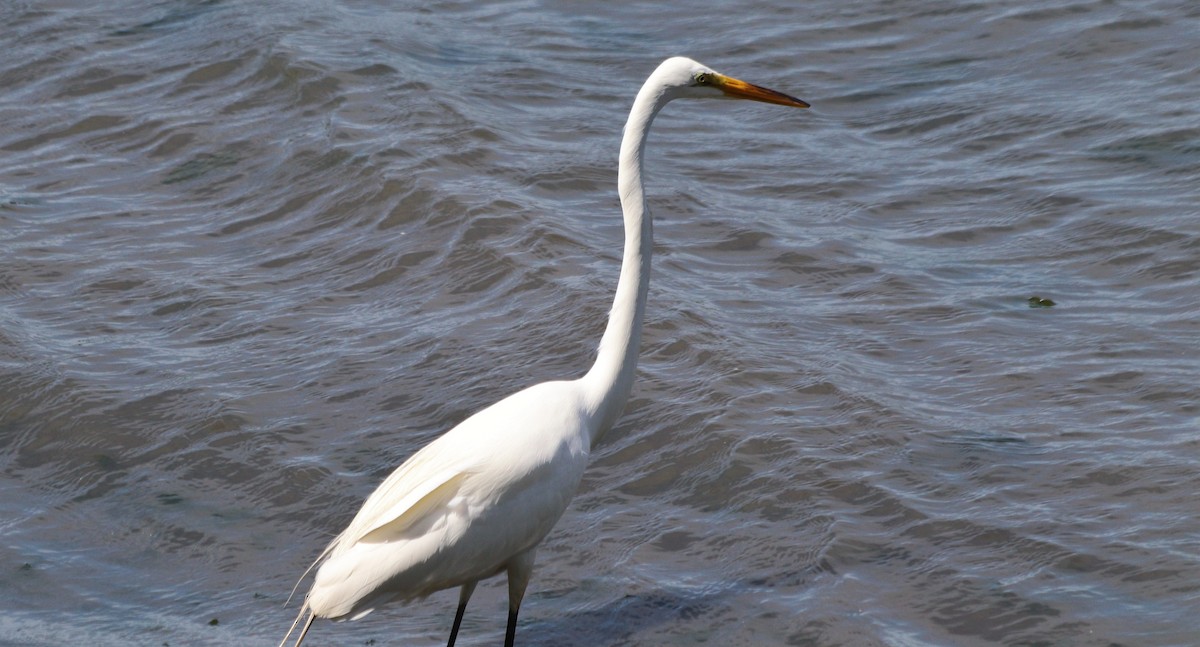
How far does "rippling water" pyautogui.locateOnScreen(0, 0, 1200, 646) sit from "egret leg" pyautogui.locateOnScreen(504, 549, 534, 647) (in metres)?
0.28

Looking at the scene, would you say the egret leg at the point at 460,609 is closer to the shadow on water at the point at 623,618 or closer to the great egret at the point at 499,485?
the great egret at the point at 499,485

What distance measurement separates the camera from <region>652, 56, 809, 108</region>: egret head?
4.16 metres

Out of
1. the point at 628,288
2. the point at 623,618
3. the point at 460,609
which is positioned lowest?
the point at 623,618

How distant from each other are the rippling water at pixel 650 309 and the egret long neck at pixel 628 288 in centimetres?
68

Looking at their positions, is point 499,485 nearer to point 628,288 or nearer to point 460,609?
point 460,609

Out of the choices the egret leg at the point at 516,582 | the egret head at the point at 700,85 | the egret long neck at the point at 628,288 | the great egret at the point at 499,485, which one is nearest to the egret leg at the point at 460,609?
the great egret at the point at 499,485

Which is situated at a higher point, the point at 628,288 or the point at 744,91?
the point at 744,91

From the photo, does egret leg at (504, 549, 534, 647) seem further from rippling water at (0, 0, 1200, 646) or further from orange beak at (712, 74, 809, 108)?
orange beak at (712, 74, 809, 108)

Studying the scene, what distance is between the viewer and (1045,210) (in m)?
7.19

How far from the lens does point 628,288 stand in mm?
4297

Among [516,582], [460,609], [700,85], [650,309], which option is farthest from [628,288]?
[650,309]

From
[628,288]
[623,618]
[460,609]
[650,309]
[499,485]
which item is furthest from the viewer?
[650,309]

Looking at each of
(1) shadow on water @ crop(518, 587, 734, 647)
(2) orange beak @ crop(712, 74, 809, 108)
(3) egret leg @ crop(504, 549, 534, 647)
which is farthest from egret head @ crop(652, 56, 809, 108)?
(1) shadow on water @ crop(518, 587, 734, 647)

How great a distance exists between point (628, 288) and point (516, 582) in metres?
0.97
